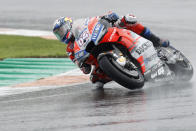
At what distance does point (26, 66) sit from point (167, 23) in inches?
313

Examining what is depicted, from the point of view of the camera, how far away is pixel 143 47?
32.1 feet

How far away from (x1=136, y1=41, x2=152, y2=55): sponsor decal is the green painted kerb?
279 centimetres

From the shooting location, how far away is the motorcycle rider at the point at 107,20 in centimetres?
973

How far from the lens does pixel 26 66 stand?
1329cm

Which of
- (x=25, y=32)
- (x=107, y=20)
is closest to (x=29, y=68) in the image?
(x=107, y=20)

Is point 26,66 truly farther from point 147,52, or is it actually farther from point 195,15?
point 195,15

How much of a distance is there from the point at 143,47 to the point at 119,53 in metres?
0.64

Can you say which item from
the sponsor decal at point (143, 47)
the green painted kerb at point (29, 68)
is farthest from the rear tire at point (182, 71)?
the green painted kerb at point (29, 68)

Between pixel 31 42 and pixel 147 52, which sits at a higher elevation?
pixel 147 52

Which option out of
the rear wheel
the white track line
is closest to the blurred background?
the white track line

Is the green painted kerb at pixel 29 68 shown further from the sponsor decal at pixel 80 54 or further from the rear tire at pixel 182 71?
the rear tire at pixel 182 71

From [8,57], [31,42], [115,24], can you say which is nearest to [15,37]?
[31,42]

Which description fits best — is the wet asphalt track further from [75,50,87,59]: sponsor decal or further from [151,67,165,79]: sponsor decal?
[75,50,87,59]: sponsor decal

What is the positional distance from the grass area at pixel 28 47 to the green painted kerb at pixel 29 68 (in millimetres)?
729
